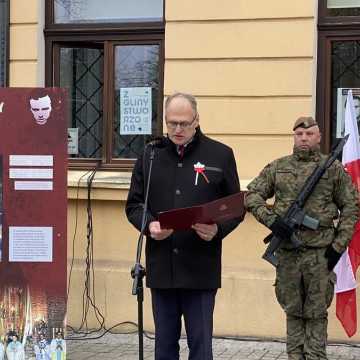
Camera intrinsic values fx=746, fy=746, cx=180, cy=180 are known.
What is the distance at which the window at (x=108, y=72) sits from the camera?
24.4 feet

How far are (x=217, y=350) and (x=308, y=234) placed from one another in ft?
6.12

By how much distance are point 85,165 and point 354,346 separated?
10.2ft

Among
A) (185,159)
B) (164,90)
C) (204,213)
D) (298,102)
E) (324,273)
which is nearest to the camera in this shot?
(204,213)

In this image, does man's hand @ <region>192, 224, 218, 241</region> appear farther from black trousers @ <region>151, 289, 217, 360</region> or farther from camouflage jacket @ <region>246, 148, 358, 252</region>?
camouflage jacket @ <region>246, 148, 358, 252</region>

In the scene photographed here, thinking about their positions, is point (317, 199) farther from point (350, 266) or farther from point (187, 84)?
point (187, 84)

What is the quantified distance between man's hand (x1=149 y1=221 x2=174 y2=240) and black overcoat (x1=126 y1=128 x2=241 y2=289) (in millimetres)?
75

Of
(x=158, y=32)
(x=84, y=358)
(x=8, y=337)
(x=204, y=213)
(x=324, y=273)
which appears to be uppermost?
(x=158, y=32)

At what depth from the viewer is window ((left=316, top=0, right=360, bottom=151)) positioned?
686 cm

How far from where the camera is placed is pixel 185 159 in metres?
4.17

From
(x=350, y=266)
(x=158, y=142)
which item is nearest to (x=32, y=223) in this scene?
(x=158, y=142)

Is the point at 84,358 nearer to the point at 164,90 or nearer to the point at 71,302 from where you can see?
the point at 71,302

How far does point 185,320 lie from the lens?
13.6 ft

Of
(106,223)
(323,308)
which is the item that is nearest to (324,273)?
(323,308)

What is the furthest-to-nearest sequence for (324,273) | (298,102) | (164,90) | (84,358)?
(164,90) → (298,102) → (84,358) → (324,273)
